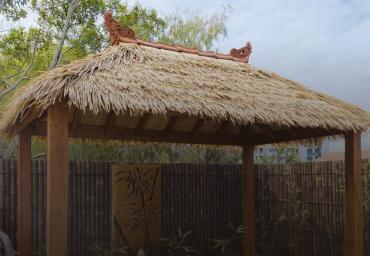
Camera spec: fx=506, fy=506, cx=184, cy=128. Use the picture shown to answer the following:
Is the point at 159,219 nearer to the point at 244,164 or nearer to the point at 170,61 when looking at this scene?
the point at 244,164

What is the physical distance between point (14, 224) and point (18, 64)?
5459 millimetres

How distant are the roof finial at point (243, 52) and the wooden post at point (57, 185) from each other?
3876 millimetres

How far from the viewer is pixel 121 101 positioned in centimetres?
432

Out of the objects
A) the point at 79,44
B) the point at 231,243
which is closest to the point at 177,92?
the point at 231,243

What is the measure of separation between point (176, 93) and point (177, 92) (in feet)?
0.13

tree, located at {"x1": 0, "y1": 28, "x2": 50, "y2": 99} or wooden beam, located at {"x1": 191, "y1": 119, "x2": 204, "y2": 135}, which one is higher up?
tree, located at {"x1": 0, "y1": 28, "x2": 50, "y2": 99}

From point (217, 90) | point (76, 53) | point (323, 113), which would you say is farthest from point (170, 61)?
point (76, 53)

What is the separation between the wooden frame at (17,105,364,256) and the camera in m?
3.96

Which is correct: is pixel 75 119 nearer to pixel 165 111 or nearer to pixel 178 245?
pixel 165 111

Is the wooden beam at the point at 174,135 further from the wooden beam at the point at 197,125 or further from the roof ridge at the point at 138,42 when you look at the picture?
the roof ridge at the point at 138,42

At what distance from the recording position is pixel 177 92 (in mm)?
4883

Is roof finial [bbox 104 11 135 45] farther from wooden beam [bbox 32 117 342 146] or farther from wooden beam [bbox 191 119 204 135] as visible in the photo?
wooden beam [bbox 191 119 204 135]

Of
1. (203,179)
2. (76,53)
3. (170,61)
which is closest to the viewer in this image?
(170,61)

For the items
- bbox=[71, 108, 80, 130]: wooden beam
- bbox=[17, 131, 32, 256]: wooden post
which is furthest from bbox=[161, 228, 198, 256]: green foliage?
bbox=[71, 108, 80, 130]: wooden beam
